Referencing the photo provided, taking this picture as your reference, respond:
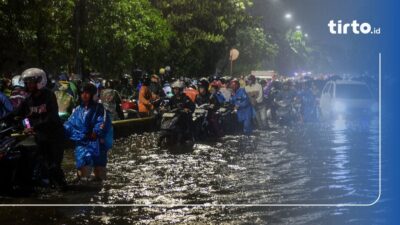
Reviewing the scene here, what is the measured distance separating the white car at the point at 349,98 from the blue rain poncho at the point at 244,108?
542cm

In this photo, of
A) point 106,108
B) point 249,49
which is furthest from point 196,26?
point 249,49

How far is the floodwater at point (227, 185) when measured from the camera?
7.52 meters

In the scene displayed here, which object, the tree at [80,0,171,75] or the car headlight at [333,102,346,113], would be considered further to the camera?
the car headlight at [333,102,346,113]

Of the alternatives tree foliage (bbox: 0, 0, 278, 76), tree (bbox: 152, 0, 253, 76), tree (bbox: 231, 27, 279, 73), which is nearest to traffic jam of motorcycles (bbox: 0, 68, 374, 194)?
tree foliage (bbox: 0, 0, 278, 76)

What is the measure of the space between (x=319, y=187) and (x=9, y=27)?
1014 cm

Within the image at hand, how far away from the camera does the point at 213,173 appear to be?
11.1 m

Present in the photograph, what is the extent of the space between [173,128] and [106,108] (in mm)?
1888

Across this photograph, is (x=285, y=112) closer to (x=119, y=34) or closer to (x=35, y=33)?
(x=119, y=34)

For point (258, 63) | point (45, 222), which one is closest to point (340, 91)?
point (45, 222)

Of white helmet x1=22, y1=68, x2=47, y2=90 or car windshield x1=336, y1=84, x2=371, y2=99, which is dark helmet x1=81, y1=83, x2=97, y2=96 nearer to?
white helmet x1=22, y1=68, x2=47, y2=90

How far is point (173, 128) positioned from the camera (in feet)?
51.2

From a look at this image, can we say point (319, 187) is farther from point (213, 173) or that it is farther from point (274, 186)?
point (213, 173)

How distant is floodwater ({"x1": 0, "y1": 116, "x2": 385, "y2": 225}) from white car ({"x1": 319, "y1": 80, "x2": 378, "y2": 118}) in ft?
21.0

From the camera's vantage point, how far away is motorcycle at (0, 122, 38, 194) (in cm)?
891
